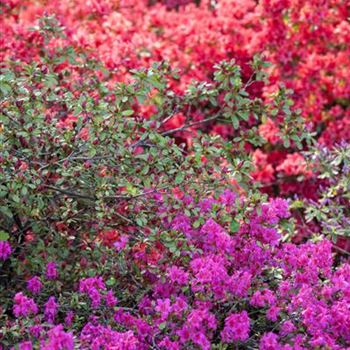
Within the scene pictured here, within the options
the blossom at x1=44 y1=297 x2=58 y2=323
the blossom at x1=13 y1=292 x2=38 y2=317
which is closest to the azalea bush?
the blossom at x1=44 y1=297 x2=58 y2=323


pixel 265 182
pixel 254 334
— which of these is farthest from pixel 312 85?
pixel 254 334

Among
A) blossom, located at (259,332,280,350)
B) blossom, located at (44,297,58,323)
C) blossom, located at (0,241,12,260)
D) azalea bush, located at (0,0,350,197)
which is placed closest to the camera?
blossom, located at (259,332,280,350)

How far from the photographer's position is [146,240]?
9.80 feet

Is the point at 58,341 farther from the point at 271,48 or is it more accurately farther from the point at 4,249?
the point at 271,48

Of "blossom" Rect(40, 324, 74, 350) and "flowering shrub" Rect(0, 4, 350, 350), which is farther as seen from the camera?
"flowering shrub" Rect(0, 4, 350, 350)

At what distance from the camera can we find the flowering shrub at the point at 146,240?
262 centimetres

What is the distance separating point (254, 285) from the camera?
282cm

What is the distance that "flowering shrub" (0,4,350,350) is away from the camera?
8.59ft

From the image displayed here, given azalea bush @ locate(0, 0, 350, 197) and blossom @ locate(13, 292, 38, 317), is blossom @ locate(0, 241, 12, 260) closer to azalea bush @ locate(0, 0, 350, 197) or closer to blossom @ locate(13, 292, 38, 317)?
blossom @ locate(13, 292, 38, 317)

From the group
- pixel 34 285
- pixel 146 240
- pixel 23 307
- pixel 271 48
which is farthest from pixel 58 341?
pixel 271 48

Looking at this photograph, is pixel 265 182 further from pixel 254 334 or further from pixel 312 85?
pixel 254 334

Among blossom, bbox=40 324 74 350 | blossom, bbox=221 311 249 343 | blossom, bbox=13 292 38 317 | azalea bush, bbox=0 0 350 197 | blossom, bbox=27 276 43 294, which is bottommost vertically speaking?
azalea bush, bbox=0 0 350 197

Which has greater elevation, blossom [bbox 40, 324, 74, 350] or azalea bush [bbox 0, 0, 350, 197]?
blossom [bbox 40, 324, 74, 350]

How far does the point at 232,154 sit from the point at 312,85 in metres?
2.00
